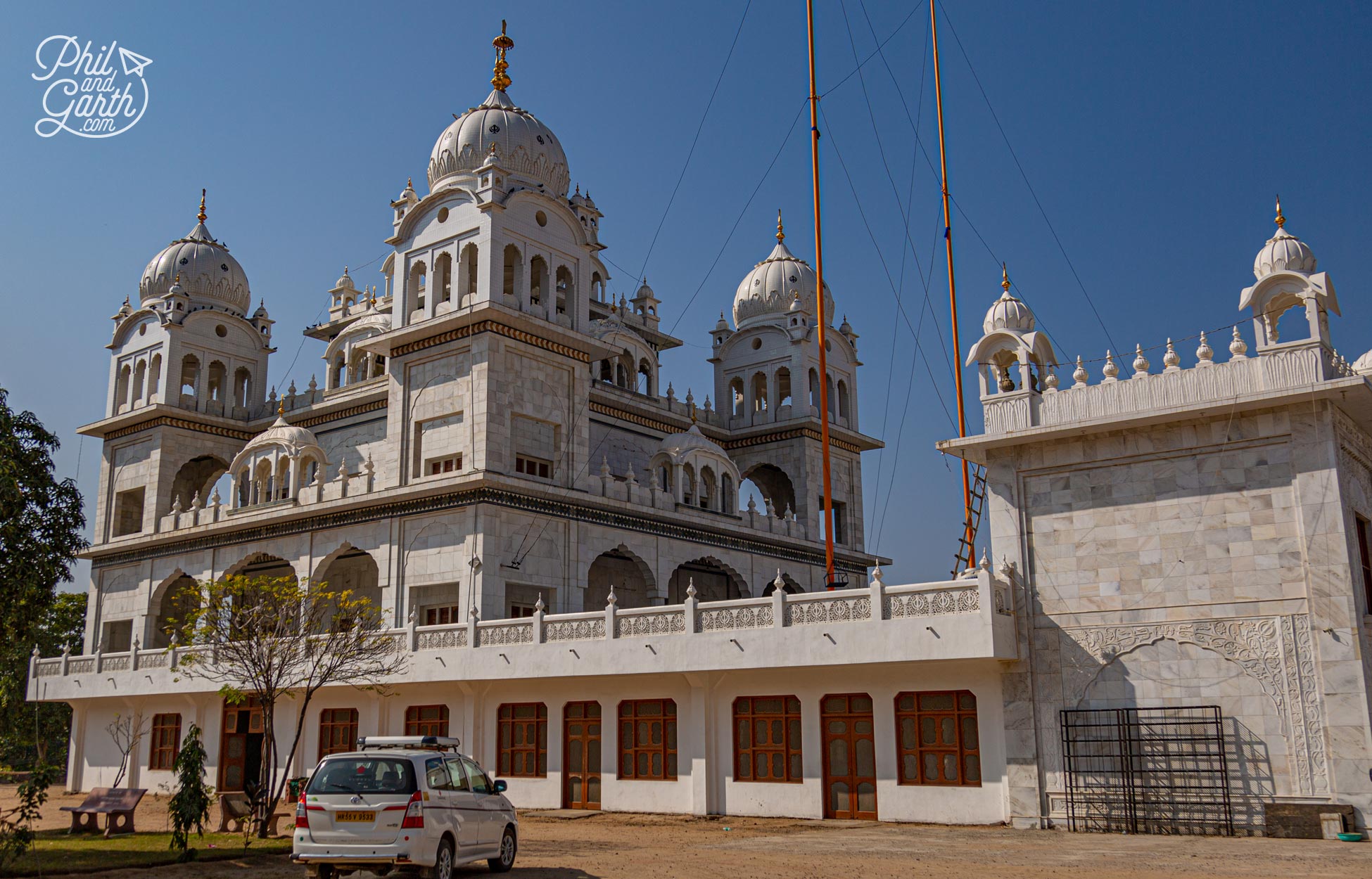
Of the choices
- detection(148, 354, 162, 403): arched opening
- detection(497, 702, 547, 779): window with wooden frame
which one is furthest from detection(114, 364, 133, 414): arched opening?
detection(497, 702, 547, 779): window with wooden frame

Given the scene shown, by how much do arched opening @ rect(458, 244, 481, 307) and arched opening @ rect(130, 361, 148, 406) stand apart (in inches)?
557

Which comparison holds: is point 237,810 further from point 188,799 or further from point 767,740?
point 767,740

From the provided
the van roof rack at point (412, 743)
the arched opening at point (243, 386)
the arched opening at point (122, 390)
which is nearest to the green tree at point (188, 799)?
the van roof rack at point (412, 743)

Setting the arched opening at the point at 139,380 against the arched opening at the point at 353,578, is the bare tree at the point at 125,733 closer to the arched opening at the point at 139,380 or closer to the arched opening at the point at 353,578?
the arched opening at the point at 353,578

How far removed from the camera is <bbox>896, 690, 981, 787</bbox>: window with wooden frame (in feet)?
63.3

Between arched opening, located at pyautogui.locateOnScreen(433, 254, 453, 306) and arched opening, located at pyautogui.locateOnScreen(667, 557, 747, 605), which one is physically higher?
arched opening, located at pyautogui.locateOnScreen(433, 254, 453, 306)

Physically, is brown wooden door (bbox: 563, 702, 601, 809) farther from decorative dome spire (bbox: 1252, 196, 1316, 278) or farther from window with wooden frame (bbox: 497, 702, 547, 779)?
decorative dome spire (bbox: 1252, 196, 1316, 278)

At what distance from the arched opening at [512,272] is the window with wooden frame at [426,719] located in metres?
10.2

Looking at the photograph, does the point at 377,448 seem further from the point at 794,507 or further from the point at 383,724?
the point at 794,507

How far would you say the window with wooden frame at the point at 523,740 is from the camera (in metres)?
24.0

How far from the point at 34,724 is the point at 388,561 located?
2485 cm

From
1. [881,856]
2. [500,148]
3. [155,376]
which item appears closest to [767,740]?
[881,856]

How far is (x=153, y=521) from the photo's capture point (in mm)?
35875

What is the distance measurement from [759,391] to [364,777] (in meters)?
29.5
